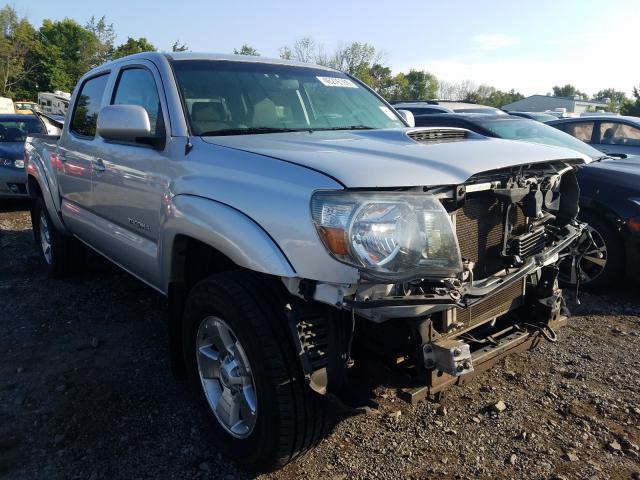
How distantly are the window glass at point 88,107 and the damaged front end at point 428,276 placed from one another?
282 cm

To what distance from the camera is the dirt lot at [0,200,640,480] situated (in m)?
2.65

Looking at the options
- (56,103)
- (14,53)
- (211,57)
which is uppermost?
(14,53)

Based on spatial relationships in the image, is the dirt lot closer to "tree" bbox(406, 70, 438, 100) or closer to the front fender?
the front fender

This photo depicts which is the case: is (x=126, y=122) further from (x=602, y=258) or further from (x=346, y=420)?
(x=602, y=258)

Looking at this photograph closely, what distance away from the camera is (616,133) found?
27.4 feet

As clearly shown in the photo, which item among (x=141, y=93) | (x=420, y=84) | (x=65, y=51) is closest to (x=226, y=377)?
(x=141, y=93)

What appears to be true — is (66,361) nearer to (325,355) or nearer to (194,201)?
(194,201)

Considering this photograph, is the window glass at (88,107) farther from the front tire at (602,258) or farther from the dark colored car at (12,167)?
the dark colored car at (12,167)

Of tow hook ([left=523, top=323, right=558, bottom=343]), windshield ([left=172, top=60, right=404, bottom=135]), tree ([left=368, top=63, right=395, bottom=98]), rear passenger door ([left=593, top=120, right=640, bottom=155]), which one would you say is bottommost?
tow hook ([left=523, top=323, right=558, bottom=343])

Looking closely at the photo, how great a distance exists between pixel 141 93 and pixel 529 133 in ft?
15.4

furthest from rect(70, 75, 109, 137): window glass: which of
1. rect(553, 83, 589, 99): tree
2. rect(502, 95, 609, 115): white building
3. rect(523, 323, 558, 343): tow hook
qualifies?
rect(553, 83, 589, 99): tree

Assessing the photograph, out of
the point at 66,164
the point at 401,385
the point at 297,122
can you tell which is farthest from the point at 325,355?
the point at 66,164

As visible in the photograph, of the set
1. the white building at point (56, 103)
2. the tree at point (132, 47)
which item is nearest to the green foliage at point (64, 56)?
Result: the tree at point (132, 47)

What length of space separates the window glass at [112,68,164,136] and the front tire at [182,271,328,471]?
1.16 m
